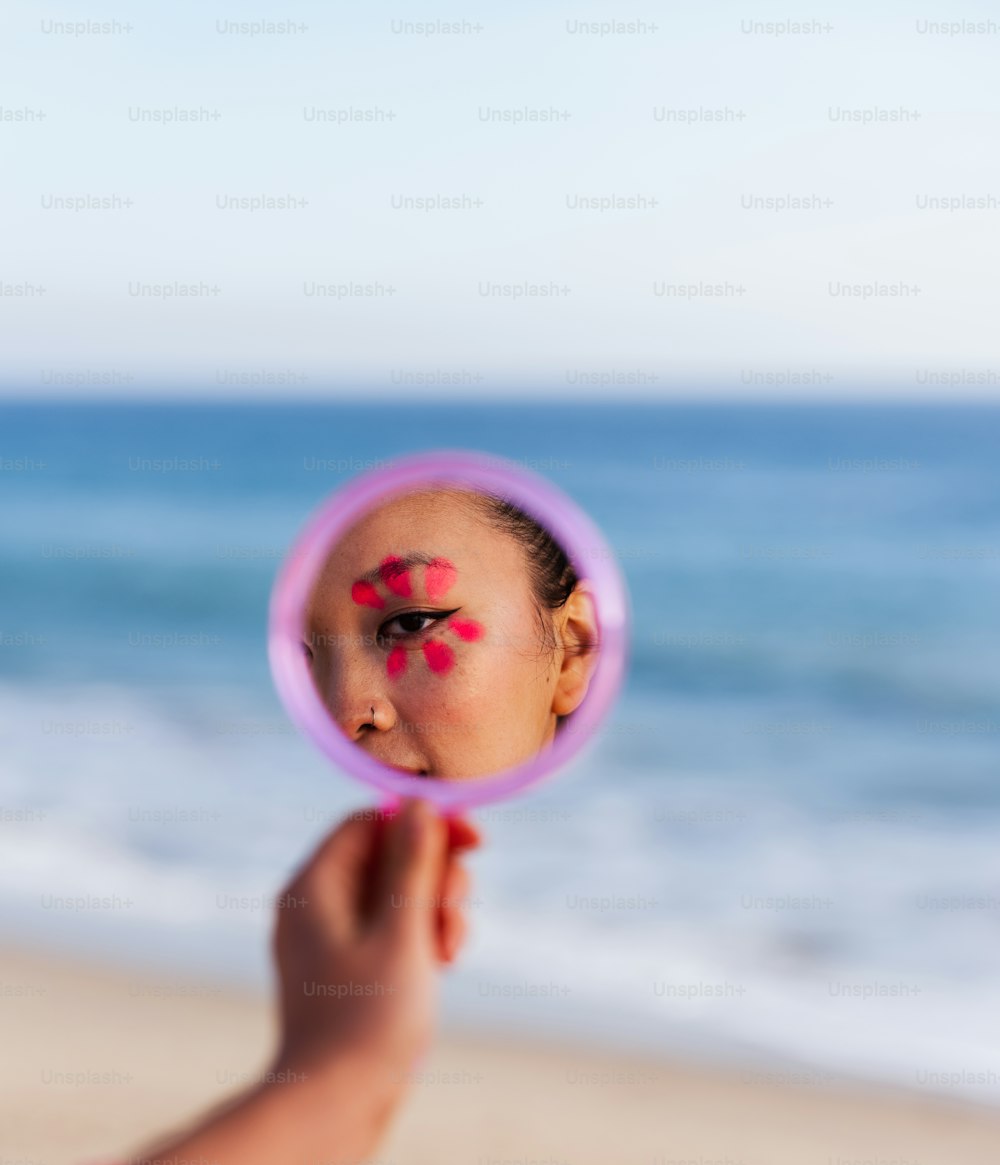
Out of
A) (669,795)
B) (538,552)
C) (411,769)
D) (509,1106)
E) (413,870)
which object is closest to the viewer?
(413,870)

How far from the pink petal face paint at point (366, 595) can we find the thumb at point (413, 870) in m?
0.49

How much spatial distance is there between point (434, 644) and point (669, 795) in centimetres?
703

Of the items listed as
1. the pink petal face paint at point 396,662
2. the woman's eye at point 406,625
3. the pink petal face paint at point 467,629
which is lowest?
the pink petal face paint at point 396,662

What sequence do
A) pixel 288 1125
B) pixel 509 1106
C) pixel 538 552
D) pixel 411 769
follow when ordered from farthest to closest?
pixel 509 1106
pixel 538 552
pixel 411 769
pixel 288 1125

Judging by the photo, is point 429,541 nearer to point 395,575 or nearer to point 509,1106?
point 395,575

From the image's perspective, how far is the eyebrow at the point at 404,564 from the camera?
1.82 metres

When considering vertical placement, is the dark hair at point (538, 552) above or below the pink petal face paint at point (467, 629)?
above

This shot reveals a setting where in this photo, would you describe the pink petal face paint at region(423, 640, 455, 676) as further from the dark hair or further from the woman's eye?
the dark hair

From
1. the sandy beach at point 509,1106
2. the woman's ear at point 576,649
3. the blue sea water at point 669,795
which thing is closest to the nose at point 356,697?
the woman's ear at point 576,649

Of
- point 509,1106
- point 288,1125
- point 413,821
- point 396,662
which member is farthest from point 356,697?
point 509,1106

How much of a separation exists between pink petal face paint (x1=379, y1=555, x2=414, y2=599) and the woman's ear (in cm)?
21

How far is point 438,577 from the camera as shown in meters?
1.84

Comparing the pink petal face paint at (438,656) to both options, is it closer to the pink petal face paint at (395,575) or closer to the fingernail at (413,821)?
the pink petal face paint at (395,575)

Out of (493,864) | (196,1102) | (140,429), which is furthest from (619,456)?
(196,1102)
